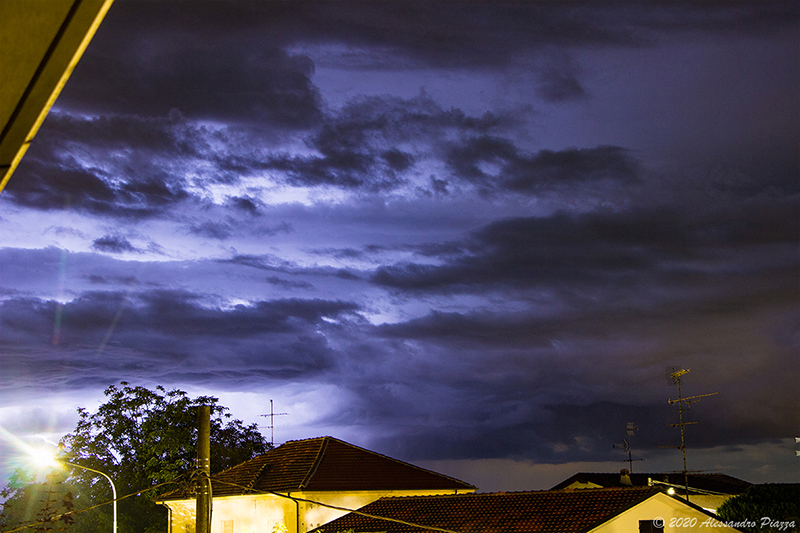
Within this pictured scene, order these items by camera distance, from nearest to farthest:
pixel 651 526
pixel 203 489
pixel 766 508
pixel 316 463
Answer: pixel 203 489
pixel 766 508
pixel 651 526
pixel 316 463

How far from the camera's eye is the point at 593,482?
58312 mm

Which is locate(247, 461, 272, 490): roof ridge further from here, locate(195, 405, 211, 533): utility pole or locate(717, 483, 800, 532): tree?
locate(195, 405, 211, 533): utility pole

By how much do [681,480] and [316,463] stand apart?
33494mm

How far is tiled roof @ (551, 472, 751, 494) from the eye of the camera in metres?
56.3

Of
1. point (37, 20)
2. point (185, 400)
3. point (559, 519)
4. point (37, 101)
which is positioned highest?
point (185, 400)

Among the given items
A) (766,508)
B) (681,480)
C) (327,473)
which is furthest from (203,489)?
(681,480)

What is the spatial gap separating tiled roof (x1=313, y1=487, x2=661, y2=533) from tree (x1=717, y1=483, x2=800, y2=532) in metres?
→ 2.95

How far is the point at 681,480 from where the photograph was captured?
2308 inches

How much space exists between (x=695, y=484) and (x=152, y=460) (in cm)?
3863

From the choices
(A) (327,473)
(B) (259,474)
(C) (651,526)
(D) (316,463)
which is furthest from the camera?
(B) (259,474)

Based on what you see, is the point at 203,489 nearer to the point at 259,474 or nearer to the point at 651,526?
the point at 651,526

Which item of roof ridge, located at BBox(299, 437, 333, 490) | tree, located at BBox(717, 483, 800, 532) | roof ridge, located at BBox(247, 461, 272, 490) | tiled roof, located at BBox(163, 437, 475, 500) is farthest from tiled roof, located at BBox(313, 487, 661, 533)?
roof ridge, located at BBox(247, 461, 272, 490)

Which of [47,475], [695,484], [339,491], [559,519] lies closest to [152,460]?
[47,475]

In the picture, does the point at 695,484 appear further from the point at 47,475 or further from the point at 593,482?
the point at 47,475
